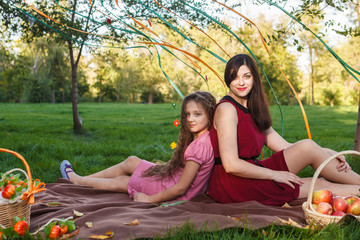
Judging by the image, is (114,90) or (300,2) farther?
(114,90)

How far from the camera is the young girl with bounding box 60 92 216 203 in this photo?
2961 mm

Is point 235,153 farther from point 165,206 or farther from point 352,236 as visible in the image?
point 352,236

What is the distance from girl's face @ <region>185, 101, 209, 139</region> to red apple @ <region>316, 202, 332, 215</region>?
46.5 inches

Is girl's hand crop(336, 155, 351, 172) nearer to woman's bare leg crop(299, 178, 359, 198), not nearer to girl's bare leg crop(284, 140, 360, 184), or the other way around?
girl's bare leg crop(284, 140, 360, 184)

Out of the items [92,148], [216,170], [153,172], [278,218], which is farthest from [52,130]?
[278,218]

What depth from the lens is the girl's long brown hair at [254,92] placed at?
288 centimetres

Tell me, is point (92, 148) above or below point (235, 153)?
below

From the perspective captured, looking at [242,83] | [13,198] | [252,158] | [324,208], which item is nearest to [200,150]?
[252,158]

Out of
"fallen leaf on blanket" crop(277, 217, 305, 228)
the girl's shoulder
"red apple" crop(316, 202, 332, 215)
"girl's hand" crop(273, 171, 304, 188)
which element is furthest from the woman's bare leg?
the girl's shoulder

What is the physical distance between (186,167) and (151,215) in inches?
21.2

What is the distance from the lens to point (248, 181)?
2.83 meters

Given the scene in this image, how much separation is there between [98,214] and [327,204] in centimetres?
165

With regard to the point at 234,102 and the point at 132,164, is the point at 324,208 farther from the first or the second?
the point at 132,164

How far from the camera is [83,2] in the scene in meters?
7.48
